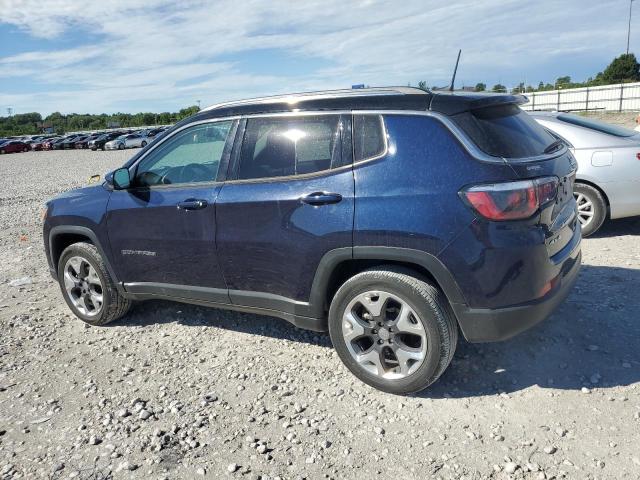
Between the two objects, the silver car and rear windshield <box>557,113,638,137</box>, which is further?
rear windshield <box>557,113,638,137</box>

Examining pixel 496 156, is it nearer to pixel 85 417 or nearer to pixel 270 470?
pixel 270 470

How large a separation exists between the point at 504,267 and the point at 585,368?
3.83ft

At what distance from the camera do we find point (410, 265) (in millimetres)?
3287

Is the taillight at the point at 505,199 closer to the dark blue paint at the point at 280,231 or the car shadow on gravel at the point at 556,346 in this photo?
the dark blue paint at the point at 280,231

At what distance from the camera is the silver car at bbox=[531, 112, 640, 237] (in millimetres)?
6043

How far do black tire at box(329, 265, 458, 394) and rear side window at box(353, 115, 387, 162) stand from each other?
721 mm

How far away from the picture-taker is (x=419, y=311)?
3.19 meters

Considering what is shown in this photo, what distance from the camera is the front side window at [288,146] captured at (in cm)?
349

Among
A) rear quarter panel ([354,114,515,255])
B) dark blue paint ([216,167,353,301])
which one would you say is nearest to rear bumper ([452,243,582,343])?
rear quarter panel ([354,114,515,255])

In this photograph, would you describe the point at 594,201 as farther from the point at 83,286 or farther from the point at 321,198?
the point at 83,286

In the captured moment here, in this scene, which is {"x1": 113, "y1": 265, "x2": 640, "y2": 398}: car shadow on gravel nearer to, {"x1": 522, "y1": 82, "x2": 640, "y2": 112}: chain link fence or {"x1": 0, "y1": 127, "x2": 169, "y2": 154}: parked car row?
{"x1": 522, "y1": 82, "x2": 640, "y2": 112}: chain link fence

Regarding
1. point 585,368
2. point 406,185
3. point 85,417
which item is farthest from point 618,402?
point 85,417

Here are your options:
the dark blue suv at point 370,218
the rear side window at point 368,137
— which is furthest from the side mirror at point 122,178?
the rear side window at point 368,137

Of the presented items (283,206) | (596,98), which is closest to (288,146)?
(283,206)
